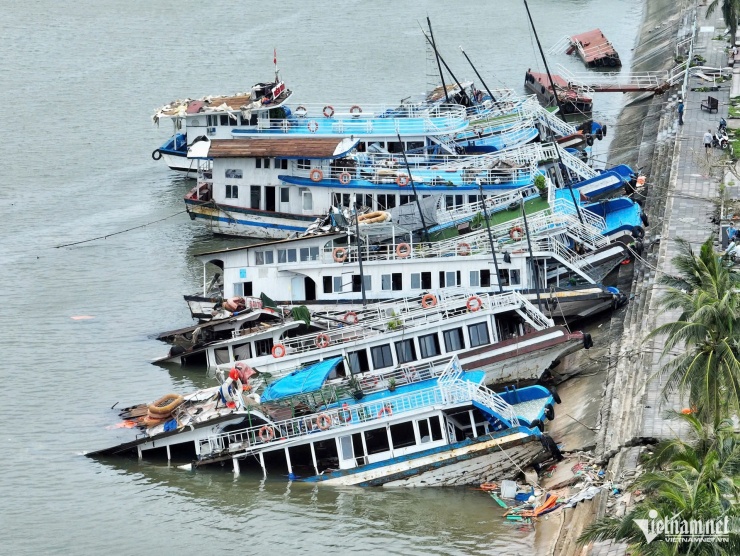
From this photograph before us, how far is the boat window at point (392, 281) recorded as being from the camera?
5516 cm

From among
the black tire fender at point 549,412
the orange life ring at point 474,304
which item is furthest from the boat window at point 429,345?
the black tire fender at point 549,412

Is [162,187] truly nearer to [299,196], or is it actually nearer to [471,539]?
[299,196]

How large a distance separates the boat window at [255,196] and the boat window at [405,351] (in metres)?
22.9

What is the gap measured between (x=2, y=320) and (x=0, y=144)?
30.4 m

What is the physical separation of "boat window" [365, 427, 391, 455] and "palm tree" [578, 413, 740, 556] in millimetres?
13853

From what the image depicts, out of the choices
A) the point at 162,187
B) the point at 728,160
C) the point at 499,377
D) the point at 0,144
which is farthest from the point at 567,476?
the point at 0,144

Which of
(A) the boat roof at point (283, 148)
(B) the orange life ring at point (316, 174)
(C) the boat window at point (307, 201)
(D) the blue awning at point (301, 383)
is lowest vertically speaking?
(D) the blue awning at point (301, 383)

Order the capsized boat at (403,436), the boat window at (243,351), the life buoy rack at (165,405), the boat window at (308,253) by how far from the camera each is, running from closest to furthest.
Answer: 1. the capsized boat at (403,436)
2. the life buoy rack at (165,405)
3. the boat window at (243,351)
4. the boat window at (308,253)

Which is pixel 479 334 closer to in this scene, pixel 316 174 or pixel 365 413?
pixel 365 413

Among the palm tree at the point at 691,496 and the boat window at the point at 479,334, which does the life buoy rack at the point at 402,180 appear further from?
the palm tree at the point at 691,496

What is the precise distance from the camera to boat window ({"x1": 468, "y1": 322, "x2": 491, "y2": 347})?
49.6 metres

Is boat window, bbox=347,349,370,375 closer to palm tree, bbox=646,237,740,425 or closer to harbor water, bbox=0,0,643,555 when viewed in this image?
harbor water, bbox=0,0,643,555

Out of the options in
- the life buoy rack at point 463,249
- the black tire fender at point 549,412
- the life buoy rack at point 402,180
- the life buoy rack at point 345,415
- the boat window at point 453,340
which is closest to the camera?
the life buoy rack at point 345,415

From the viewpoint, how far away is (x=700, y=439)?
106ft
